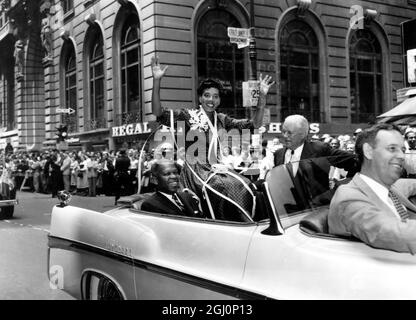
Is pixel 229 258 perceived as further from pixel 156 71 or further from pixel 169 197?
pixel 156 71

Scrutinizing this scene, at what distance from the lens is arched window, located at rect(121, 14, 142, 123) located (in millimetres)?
22047

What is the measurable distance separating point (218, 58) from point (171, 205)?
18.9 meters

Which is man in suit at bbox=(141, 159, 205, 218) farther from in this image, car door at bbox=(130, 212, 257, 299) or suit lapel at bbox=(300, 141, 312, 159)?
suit lapel at bbox=(300, 141, 312, 159)

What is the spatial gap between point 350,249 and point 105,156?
1786 cm

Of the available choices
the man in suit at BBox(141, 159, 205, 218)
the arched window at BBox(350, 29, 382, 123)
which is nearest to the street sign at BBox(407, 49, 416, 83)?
the arched window at BBox(350, 29, 382, 123)

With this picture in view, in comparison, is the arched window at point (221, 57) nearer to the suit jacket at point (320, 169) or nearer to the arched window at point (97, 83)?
the arched window at point (97, 83)

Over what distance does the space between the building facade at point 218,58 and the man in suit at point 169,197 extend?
52.2 feet

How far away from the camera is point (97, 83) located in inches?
1017

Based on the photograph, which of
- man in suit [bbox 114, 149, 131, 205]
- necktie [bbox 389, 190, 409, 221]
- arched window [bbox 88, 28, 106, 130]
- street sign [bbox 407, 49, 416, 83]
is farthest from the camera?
arched window [bbox 88, 28, 106, 130]

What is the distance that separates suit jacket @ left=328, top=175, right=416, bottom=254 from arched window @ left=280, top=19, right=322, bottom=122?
20892 millimetres

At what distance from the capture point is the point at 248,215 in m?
2.92

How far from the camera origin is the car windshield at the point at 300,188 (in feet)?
8.29

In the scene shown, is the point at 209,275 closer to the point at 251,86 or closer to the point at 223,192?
the point at 223,192

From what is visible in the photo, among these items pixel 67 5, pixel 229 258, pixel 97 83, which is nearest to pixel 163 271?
pixel 229 258
